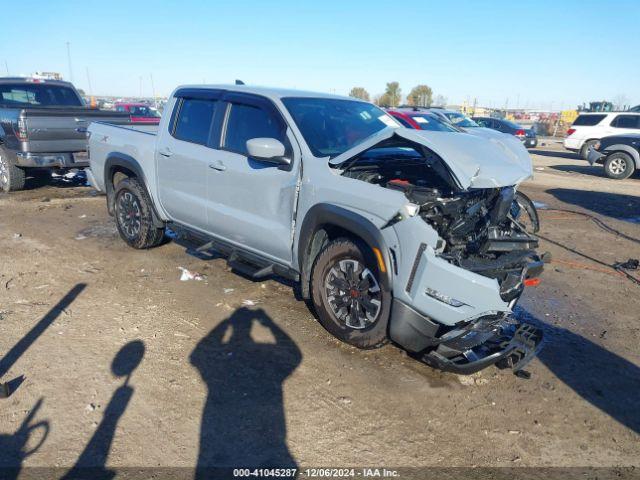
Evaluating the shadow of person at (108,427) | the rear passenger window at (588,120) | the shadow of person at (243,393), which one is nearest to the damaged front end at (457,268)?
the shadow of person at (243,393)

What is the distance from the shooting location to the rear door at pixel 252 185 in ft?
13.9

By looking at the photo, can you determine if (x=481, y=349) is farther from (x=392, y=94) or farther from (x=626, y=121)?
(x=392, y=94)

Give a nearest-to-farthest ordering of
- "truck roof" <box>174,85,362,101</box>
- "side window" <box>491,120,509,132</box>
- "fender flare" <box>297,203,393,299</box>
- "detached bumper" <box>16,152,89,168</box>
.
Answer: "fender flare" <box>297,203,393,299</box> → "truck roof" <box>174,85,362,101</box> → "detached bumper" <box>16,152,89,168</box> → "side window" <box>491,120,509,132</box>

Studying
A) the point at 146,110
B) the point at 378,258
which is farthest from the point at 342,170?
the point at 146,110

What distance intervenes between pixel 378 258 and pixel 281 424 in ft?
4.25

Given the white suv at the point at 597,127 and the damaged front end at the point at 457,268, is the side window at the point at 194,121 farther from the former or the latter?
the white suv at the point at 597,127

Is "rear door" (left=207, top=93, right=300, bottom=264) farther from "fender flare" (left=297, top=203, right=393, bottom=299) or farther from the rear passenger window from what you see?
the rear passenger window

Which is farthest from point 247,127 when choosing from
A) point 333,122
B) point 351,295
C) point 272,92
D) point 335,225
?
point 351,295

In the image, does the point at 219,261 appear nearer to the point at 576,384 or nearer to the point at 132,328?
the point at 132,328

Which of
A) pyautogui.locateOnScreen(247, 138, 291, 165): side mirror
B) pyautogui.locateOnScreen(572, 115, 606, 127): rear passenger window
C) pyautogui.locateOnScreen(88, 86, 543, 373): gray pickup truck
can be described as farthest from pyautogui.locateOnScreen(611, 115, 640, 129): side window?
pyautogui.locateOnScreen(247, 138, 291, 165): side mirror

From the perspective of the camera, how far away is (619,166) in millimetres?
14688

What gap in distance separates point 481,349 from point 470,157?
143 centimetres

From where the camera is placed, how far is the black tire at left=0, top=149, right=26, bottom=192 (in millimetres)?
9188

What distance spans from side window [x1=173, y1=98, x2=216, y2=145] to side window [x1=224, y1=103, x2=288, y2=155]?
341 millimetres
